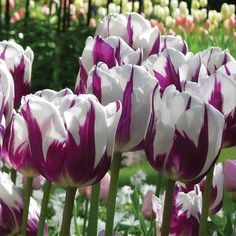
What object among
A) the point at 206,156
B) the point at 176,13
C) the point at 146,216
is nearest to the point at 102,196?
the point at 146,216

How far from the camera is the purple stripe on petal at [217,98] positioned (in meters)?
1.41

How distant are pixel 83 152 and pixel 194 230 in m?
0.46

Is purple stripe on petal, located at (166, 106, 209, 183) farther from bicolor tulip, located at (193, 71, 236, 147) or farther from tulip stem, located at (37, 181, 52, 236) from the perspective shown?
tulip stem, located at (37, 181, 52, 236)

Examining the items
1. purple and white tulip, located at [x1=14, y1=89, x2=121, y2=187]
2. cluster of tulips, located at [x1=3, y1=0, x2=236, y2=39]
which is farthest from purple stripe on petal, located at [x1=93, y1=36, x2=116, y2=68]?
cluster of tulips, located at [x1=3, y1=0, x2=236, y2=39]

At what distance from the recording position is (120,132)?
1.44 m

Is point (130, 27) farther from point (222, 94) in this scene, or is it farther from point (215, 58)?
point (222, 94)

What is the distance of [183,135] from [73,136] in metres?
0.18

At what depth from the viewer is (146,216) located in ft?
7.72

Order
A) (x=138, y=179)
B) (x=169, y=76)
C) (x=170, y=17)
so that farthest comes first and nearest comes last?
(x=170, y=17) < (x=138, y=179) < (x=169, y=76)

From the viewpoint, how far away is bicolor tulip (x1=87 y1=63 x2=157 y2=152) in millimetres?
1419

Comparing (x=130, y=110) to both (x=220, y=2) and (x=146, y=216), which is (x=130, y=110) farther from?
(x=220, y=2)

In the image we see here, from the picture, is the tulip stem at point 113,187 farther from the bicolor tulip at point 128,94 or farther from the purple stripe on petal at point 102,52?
the purple stripe on petal at point 102,52

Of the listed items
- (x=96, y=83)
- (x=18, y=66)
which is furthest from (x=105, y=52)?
(x=96, y=83)

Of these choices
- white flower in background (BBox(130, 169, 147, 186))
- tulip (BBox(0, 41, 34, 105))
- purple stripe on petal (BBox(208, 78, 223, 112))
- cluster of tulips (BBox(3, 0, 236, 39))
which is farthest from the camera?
cluster of tulips (BBox(3, 0, 236, 39))
